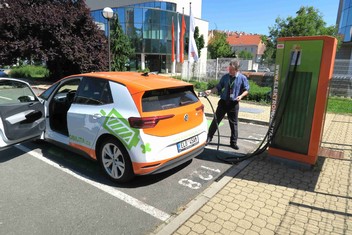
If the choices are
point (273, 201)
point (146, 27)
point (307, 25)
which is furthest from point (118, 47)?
point (273, 201)

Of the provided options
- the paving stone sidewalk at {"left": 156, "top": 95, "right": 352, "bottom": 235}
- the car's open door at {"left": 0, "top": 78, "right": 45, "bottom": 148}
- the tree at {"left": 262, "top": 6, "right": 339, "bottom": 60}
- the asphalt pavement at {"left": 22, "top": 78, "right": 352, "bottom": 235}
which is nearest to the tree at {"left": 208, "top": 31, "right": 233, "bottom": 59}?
the tree at {"left": 262, "top": 6, "right": 339, "bottom": 60}

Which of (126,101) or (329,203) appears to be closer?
(329,203)

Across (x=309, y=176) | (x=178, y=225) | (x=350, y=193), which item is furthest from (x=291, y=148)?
(x=178, y=225)

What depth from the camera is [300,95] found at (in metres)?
4.54

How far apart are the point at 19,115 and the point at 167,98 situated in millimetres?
2699

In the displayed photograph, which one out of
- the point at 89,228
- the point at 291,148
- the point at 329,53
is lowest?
the point at 89,228

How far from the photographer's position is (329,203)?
3535 millimetres

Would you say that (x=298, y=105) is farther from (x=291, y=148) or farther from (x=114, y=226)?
(x=114, y=226)

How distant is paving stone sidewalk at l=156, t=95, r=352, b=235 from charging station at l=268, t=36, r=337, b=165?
0.32 meters

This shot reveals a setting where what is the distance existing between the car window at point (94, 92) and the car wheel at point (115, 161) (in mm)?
648

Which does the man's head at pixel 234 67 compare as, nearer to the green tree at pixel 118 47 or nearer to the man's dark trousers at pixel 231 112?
the man's dark trousers at pixel 231 112

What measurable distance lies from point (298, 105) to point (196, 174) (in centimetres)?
211

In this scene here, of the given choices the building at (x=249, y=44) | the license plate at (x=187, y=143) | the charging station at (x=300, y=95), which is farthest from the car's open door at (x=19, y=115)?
the building at (x=249, y=44)

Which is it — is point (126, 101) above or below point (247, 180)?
above
